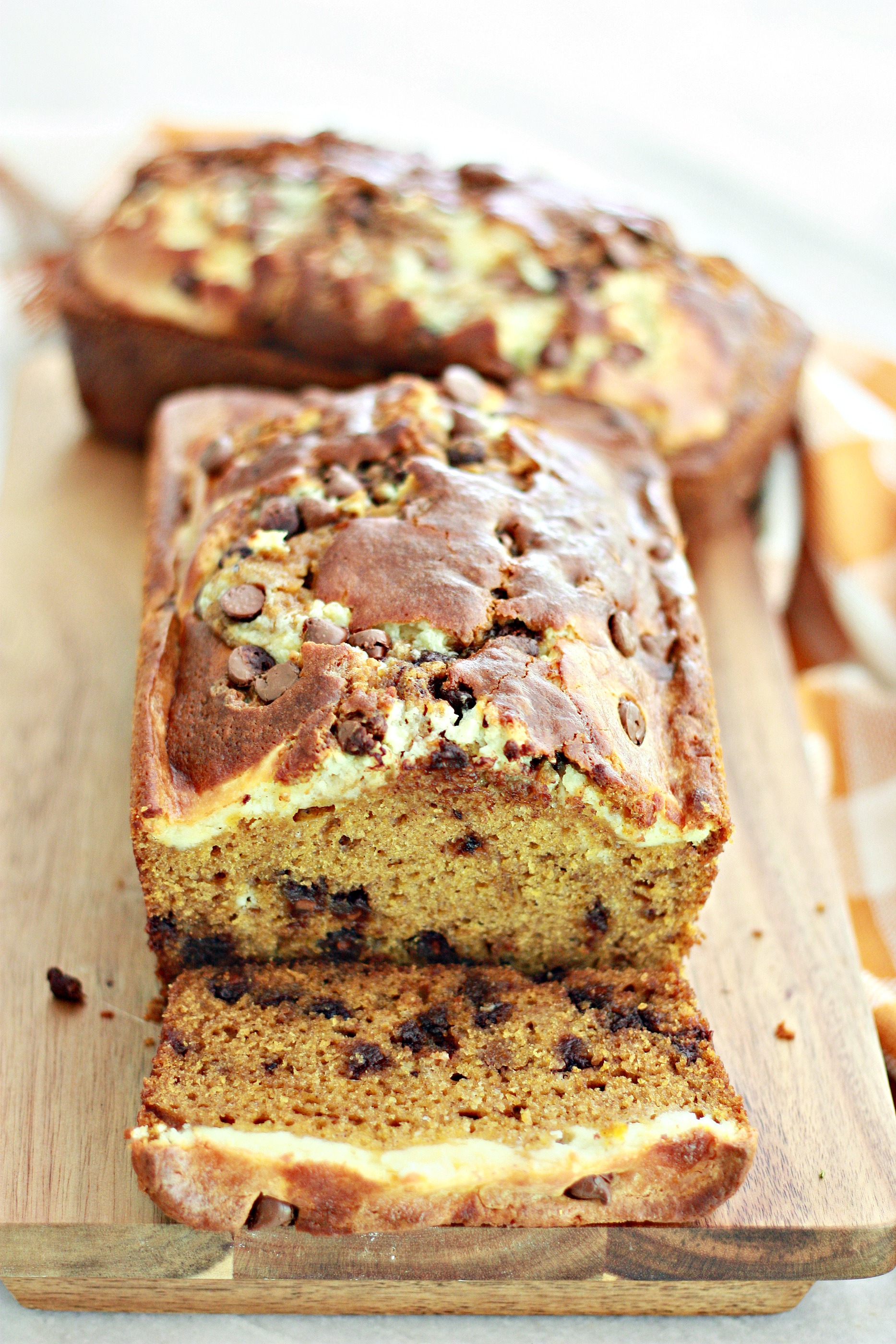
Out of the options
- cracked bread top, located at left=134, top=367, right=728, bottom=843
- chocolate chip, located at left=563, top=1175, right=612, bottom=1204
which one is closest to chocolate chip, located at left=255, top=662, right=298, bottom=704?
cracked bread top, located at left=134, top=367, right=728, bottom=843

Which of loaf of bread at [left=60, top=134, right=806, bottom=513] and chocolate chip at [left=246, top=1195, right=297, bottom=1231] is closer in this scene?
chocolate chip at [left=246, top=1195, right=297, bottom=1231]

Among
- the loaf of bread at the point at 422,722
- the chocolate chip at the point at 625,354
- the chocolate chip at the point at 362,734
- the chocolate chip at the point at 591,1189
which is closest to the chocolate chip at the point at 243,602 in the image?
the loaf of bread at the point at 422,722

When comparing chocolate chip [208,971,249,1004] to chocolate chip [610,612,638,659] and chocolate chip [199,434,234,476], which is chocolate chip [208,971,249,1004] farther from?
chocolate chip [199,434,234,476]

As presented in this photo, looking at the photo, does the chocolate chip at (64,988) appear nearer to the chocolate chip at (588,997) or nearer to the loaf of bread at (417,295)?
the chocolate chip at (588,997)

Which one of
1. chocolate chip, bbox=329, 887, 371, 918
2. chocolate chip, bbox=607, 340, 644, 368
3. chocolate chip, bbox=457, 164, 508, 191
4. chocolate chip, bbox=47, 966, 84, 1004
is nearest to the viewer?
chocolate chip, bbox=329, 887, 371, 918

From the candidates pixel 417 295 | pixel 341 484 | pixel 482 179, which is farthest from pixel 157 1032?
pixel 482 179

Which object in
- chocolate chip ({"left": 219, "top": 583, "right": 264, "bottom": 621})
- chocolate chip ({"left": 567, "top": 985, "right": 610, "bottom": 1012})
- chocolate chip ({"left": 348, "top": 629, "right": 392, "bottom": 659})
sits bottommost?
chocolate chip ({"left": 567, "top": 985, "right": 610, "bottom": 1012})
